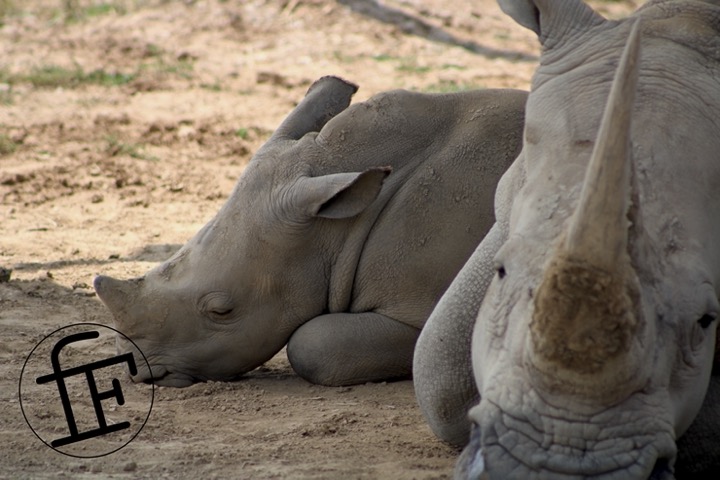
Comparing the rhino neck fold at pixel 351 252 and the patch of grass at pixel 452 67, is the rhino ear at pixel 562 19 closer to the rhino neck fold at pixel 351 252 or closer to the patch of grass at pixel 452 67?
the rhino neck fold at pixel 351 252

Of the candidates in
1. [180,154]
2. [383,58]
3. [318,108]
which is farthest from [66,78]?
[318,108]

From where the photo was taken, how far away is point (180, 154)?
10000mm

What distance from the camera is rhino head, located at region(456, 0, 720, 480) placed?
3250 millimetres

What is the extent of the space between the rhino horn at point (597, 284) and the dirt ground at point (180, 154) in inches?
50.9

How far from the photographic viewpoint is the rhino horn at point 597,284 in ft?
10.5

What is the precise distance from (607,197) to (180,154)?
7.04 metres

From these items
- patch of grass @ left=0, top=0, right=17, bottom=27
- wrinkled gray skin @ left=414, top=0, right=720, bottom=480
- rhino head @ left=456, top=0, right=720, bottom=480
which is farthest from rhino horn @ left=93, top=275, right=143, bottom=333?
patch of grass @ left=0, top=0, right=17, bottom=27

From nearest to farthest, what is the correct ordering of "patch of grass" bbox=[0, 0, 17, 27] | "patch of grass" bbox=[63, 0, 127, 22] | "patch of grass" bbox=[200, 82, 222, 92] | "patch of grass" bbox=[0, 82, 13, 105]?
"patch of grass" bbox=[0, 82, 13, 105], "patch of grass" bbox=[200, 82, 222, 92], "patch of grass" bbox=[63, 0, 127, 22], "patch of grass" bbox=[0, 0, 17, 27]

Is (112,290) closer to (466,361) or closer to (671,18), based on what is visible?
(466,361)

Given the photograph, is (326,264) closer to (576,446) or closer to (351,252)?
(351,252)

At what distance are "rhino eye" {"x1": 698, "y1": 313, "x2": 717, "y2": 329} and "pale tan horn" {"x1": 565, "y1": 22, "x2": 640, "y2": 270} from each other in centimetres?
55

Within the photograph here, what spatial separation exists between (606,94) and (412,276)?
2081mm

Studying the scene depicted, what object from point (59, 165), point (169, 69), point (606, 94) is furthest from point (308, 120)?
point (169, 69)

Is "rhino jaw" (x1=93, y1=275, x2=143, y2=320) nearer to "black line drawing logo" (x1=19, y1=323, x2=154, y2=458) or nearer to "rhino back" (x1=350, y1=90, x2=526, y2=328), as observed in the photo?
"black line drawing logo" (x1=19, y1=323, x2=154, y2=458)
